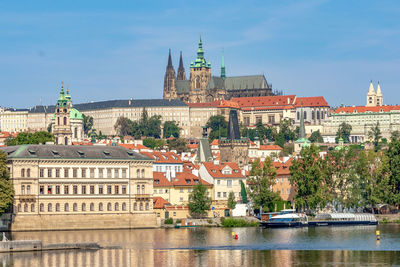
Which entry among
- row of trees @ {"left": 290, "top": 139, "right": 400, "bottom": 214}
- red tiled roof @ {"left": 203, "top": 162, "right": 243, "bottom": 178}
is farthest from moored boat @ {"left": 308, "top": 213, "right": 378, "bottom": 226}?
red tiled roof @ {"left": 203, "top": 162, "right": 243, "bottom": 178}

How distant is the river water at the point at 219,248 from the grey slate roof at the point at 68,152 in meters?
8.18

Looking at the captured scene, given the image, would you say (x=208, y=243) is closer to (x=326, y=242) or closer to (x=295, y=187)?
(x=326, y=242)

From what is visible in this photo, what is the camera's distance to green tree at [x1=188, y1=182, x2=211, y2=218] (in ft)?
381

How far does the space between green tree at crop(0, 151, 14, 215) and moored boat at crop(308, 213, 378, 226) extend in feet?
114

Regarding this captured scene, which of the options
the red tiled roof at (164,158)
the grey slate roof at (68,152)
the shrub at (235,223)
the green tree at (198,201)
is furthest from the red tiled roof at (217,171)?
the grey slate roof at (68,152)

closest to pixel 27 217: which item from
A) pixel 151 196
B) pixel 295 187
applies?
pixel 151 196

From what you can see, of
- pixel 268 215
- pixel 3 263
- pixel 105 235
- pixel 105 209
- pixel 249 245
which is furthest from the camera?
pixel 268 215

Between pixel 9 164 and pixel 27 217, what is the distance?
17.8 feet

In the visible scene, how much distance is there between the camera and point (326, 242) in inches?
3740

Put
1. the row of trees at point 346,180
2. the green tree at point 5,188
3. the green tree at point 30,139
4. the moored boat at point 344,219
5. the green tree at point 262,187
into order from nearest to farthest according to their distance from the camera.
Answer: the green tree at point 5,188
the moored boat at point 344,219
the green tree at point 262,187
the row of trees at point 346,180
the green tree at point 30,139

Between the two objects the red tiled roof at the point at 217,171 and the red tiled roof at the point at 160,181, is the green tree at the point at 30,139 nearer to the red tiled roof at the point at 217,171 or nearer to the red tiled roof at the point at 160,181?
the red tiled roof at the point at 217,171

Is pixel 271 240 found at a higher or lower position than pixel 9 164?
lower

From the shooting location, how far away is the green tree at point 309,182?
401ft

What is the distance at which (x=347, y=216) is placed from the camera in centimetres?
12175
